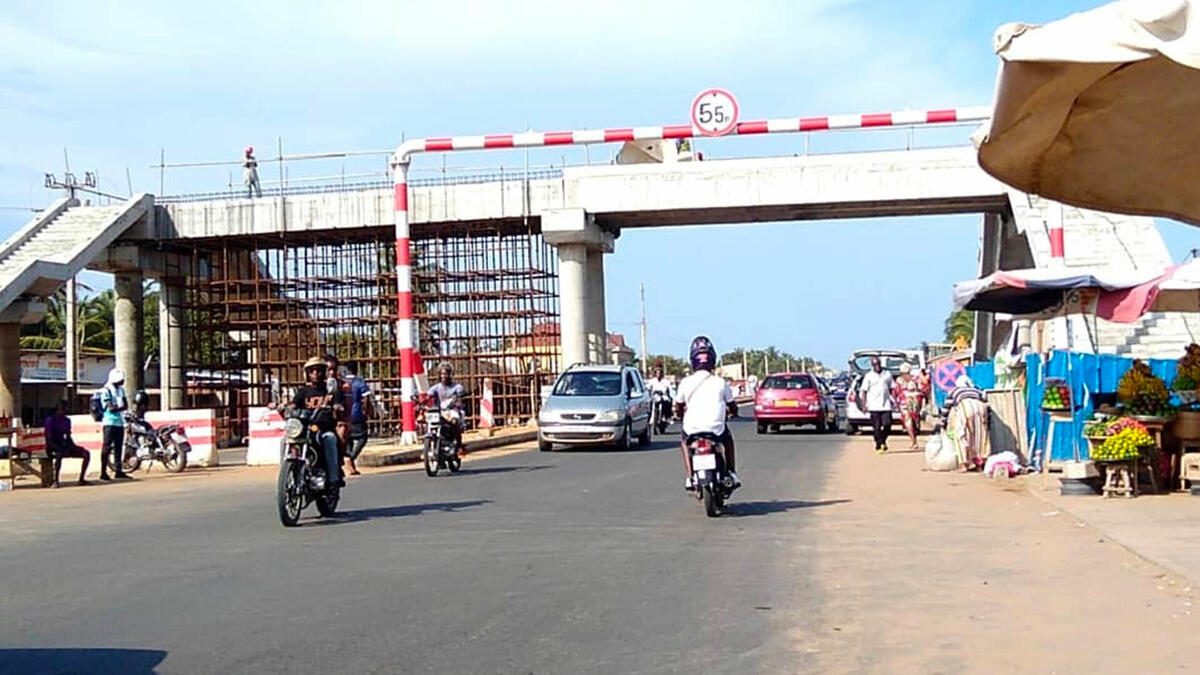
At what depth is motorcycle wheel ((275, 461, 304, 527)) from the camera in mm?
12367

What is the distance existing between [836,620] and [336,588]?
335 centimetres

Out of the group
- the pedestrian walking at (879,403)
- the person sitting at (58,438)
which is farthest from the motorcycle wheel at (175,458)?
the pedestrian walking at (879,403)

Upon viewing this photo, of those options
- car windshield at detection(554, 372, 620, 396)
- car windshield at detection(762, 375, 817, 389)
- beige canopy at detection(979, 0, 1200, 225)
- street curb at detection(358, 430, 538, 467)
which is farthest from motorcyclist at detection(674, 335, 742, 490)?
car windshield at detection(762, 375, 817, 389)

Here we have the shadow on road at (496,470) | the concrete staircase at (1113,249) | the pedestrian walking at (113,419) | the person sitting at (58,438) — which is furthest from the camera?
the concrete staircase at (1113,249)

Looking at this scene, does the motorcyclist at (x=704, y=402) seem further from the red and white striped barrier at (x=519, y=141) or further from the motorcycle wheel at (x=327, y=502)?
the red and white striped barrier at (x=519, y=141)

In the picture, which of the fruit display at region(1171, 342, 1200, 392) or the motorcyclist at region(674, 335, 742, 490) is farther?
the fruit display at region(1171, 342, 1200, 392)

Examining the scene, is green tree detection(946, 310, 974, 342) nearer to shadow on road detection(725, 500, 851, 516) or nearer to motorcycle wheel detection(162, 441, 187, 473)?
motorcycle wheel detection(162, 441, 187, 473)

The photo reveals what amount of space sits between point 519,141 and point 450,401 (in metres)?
6.79

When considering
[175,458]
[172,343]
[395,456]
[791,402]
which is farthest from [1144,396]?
[172,343]

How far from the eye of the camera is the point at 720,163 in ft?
112

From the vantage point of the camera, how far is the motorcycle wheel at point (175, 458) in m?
22.9

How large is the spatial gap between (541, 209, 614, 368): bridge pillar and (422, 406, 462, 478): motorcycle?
16.0 meters

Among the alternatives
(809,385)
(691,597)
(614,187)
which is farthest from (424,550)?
(614,187)

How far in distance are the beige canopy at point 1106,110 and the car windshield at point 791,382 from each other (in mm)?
27173
